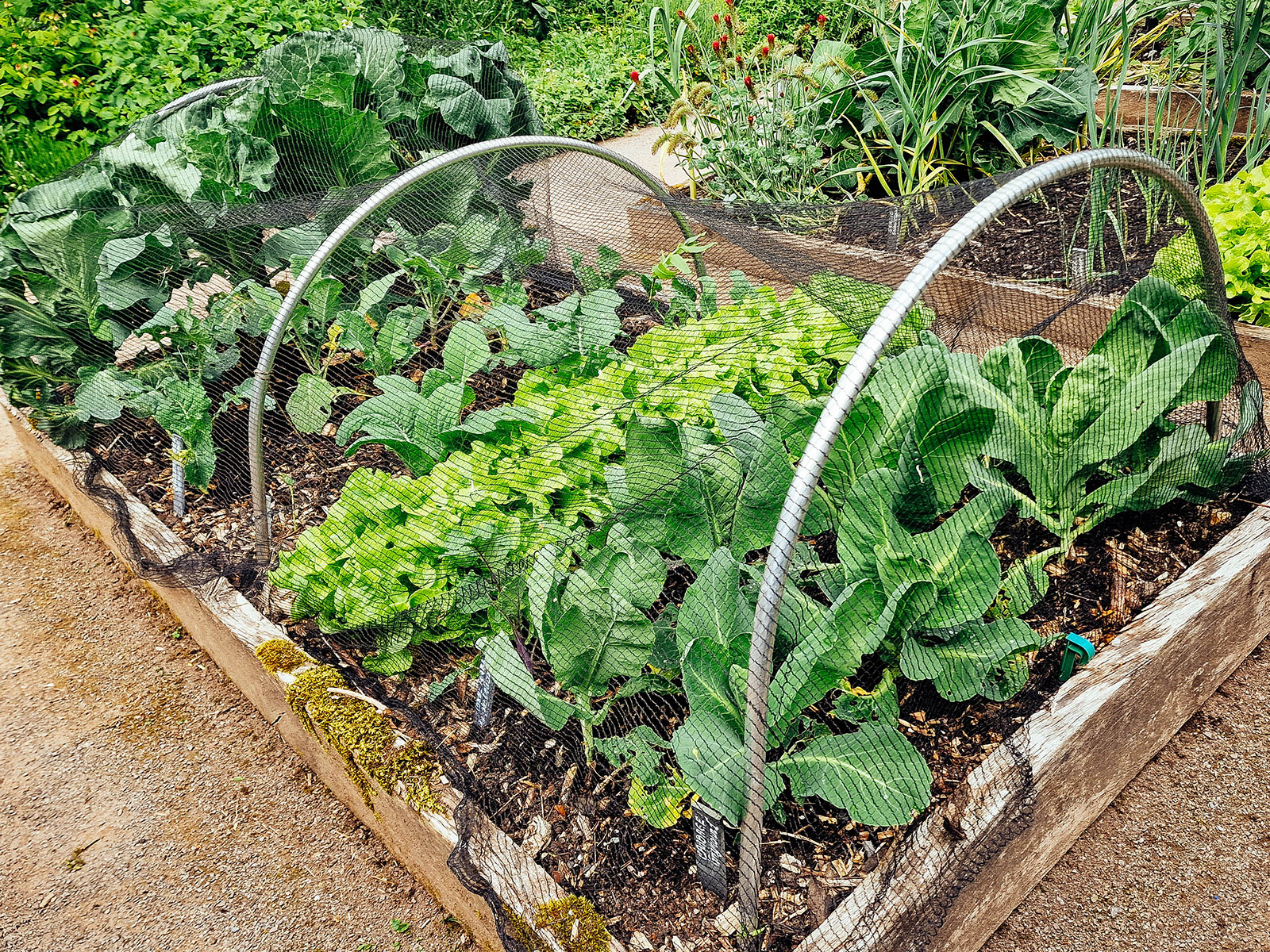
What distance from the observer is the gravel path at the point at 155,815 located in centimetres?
192

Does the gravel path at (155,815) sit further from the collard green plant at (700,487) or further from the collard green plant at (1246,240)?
the collard green plant at (1246,240)

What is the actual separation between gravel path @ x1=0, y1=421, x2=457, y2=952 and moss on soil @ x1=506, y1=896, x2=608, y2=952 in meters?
0.37

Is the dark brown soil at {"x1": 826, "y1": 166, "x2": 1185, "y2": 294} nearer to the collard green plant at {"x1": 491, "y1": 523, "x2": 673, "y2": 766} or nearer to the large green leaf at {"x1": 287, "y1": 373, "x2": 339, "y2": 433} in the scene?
the collard green plant at {"x1": 491, "y1": 523, "x2": 673, "y2": 766}

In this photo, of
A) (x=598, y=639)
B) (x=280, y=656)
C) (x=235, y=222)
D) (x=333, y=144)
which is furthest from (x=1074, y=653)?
(x=333, y=144)

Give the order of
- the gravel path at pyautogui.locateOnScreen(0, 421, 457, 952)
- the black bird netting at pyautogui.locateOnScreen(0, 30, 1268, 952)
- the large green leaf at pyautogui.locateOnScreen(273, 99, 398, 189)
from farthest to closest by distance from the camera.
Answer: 1. the large green leaf at pyautogui.locateOnScreen(273, 99, 398, 189)
2. the gravel path at pyautogui.locateOnScreen(0, 421, 457, 952)
3. the black bird netting at pyautogui.locateOnScreen(0, 30, 1268, 952)

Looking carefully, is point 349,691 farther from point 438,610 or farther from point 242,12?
point 242,12

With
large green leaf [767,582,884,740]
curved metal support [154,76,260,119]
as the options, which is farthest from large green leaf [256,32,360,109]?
large green leaf [767,582,884,740]

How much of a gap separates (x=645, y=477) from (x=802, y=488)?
22.7 inches

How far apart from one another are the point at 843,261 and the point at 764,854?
1.54m

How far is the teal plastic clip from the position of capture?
5.92ft

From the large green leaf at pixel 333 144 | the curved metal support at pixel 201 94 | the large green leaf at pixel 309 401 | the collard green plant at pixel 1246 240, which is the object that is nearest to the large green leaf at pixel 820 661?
the large green leaf at pixel 309 401

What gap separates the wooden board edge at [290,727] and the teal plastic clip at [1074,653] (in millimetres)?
1017

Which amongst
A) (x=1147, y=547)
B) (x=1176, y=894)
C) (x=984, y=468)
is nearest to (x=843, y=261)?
(x=984, y=468)

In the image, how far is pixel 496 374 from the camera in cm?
297
